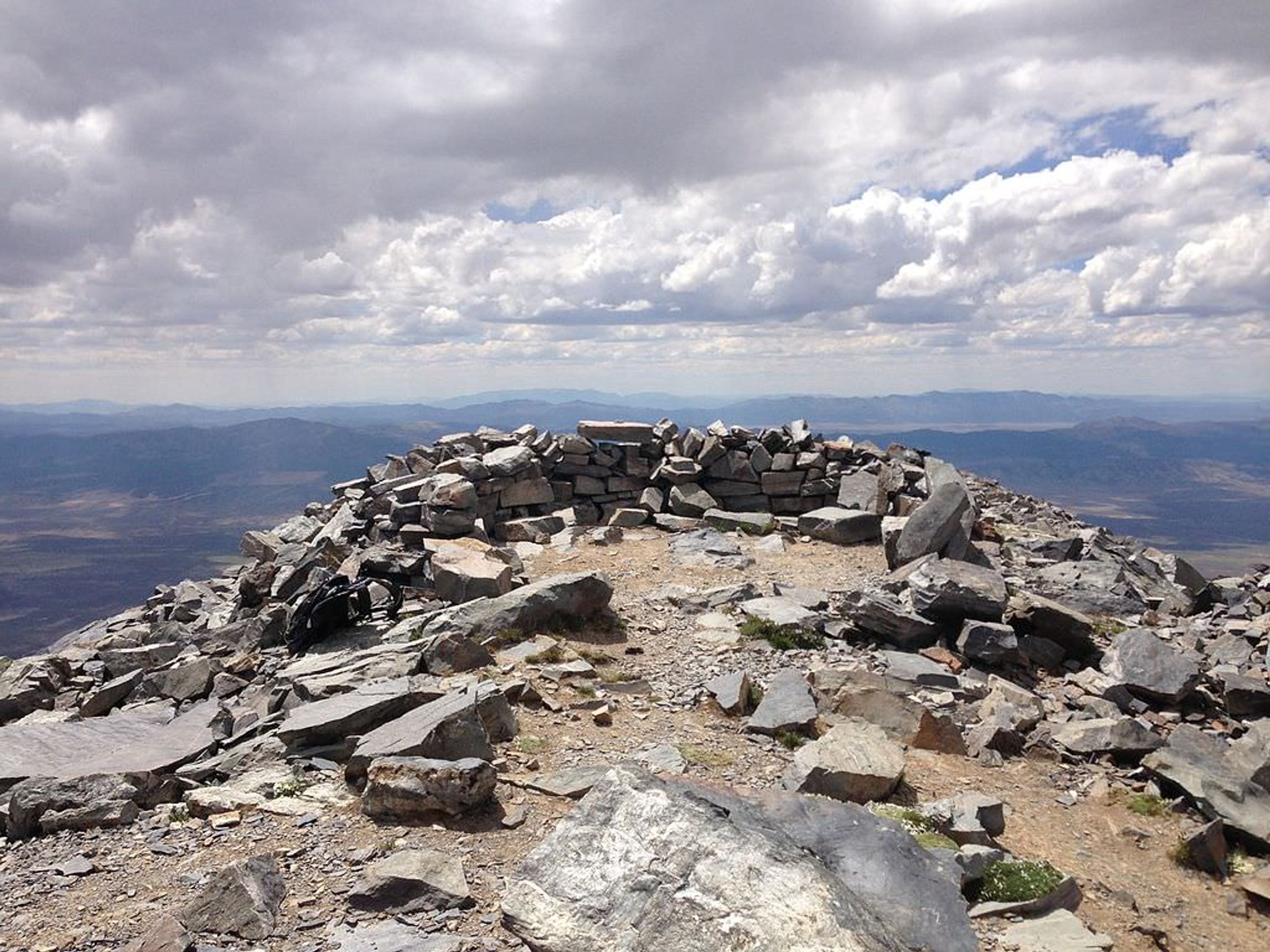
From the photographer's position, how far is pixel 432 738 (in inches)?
349

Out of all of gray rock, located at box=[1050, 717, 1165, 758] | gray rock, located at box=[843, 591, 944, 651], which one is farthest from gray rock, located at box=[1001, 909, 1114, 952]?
gray rock, located at box=[843, 591, 944, 651]

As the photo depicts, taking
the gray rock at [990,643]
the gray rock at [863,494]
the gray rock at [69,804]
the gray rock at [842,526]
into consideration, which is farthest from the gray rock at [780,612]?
the gray rock at [69,804]

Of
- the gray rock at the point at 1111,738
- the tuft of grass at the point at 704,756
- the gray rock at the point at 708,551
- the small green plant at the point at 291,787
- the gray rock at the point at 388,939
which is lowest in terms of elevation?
the gray rock at the point at 1111,738

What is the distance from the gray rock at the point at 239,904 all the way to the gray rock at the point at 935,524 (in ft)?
45.7

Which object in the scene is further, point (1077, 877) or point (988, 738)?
point (988, 738)

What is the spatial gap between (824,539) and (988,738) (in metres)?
11.2

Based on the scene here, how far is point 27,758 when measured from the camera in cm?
1060

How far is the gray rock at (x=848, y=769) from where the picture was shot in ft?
29.0

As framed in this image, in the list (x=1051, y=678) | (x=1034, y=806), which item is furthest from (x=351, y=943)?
(x=1051, y=678)

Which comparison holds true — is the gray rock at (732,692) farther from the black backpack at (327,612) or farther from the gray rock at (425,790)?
the black backpack at (327,612)

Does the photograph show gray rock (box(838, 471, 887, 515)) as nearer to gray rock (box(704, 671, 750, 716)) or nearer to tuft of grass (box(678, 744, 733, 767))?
gray rock (box(704, 671, 750, 716))

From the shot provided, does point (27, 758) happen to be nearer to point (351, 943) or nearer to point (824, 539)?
point (351, 943)

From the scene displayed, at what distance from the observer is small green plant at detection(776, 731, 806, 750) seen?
33.6 ft

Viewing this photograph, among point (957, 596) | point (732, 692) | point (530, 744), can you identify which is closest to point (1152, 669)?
point (957, 596)
